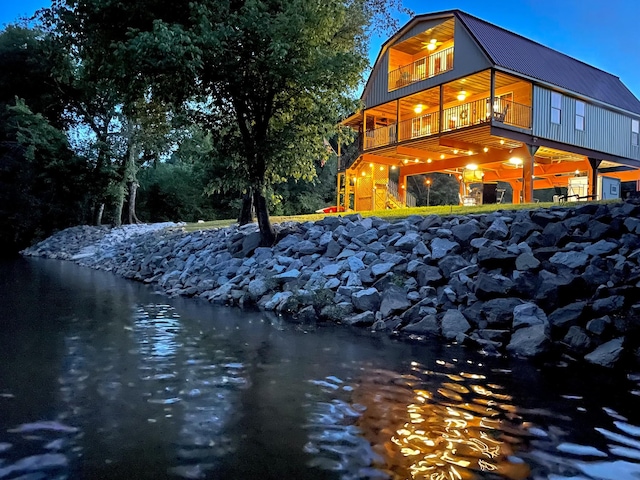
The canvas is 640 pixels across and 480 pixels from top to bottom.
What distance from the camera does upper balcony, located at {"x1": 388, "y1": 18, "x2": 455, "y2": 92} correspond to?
1873cm

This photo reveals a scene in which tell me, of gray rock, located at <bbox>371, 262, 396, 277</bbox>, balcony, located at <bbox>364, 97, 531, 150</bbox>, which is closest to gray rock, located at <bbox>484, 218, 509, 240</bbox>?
gray rock, located at <bbox>371, 262, 396, 277</bbox>

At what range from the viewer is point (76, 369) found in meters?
5.10

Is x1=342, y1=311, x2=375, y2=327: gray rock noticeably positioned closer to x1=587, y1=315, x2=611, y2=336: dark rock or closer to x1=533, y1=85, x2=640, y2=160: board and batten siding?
x1=587, y1=315, x2=611, y2=336: dark rock

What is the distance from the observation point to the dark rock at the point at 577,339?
605 centimetres

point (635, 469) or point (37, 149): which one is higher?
point (37, 149)

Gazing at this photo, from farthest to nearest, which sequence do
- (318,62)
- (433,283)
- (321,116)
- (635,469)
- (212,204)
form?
(212,204), (321,116), (318,62), (433,283), (635,469)

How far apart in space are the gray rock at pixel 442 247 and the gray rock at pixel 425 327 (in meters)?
1.80

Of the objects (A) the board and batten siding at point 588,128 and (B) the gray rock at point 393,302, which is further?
(A) the board and batten siding at point 588,128

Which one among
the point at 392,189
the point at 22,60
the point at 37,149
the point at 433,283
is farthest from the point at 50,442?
the point at 22,60

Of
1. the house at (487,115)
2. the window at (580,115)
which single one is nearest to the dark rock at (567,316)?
the house at (487,115)

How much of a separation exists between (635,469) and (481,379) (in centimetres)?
196

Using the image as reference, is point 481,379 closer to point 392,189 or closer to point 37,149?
point 392,189

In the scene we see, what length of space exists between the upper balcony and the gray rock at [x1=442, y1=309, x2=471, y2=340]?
1346cm

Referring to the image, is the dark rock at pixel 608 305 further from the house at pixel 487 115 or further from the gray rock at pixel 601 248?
the house at pixel 487 115
